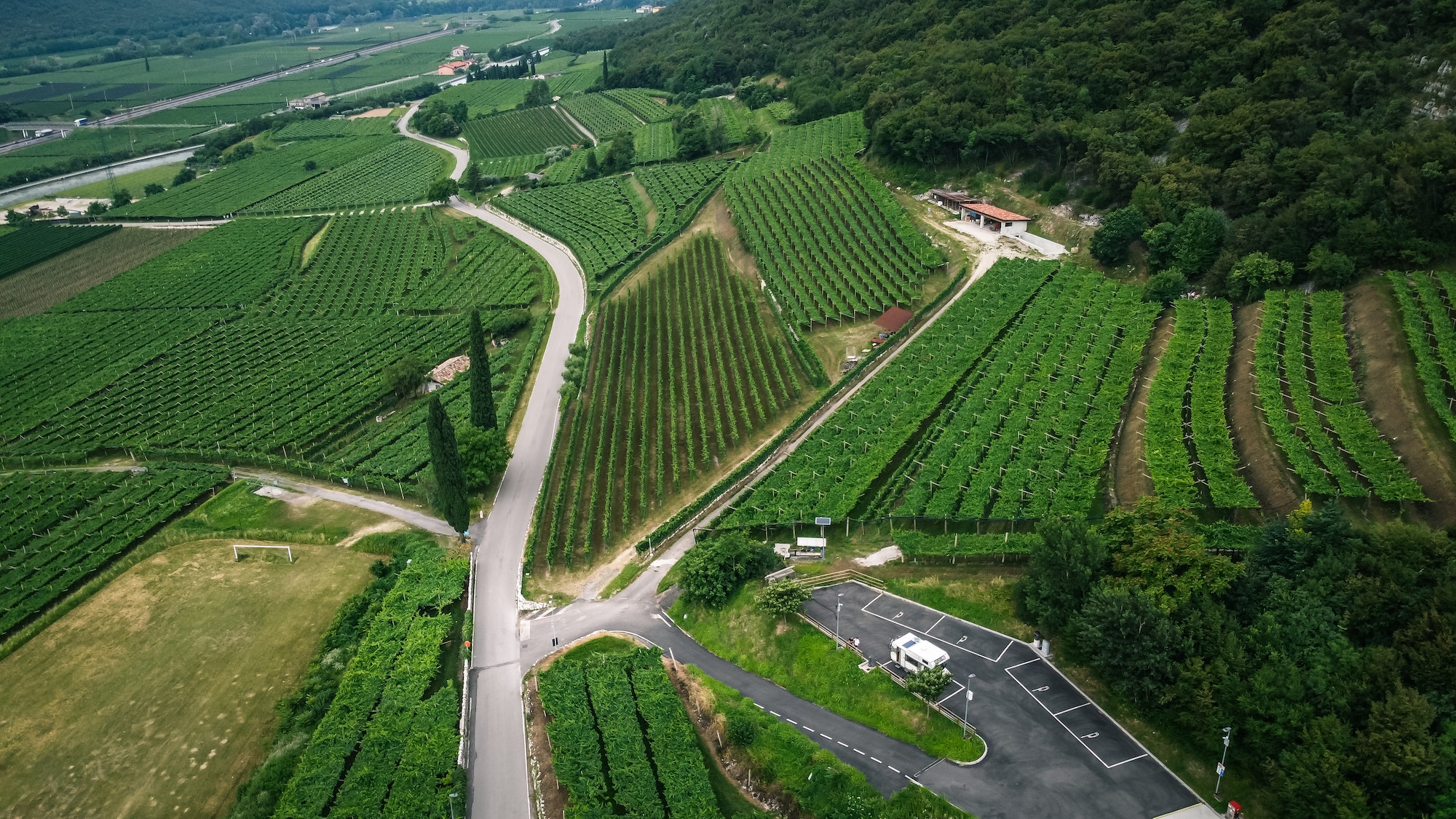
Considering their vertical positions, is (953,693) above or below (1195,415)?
below

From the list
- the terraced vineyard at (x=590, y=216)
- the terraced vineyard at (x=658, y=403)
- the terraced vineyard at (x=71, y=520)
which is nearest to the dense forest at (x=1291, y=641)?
the terraced vineyard at (x=658, y=403)

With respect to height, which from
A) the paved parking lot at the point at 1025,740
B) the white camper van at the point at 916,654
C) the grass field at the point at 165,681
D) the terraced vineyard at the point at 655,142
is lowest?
the grass field at the point at 165,681

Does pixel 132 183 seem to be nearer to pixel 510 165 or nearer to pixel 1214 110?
pixel 510 165

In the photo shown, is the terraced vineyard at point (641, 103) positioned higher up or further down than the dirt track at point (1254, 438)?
higher up

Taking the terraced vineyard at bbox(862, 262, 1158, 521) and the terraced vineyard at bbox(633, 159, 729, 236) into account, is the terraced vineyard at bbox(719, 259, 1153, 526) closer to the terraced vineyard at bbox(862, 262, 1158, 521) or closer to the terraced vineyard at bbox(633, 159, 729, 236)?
the terraced vineyard at bbox(862, 262, 1158, 521)

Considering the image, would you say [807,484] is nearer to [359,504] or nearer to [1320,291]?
[359,504]

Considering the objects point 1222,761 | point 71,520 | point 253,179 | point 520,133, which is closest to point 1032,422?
point 1222,761

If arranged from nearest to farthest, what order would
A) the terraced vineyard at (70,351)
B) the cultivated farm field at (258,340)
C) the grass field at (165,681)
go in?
the grass field at (165,681) < the cultivated farm field at (258,340) < the terraced vineyard at (70,351)

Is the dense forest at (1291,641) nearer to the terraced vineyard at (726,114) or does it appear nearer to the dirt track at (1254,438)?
the dirt track at (1254,438)
